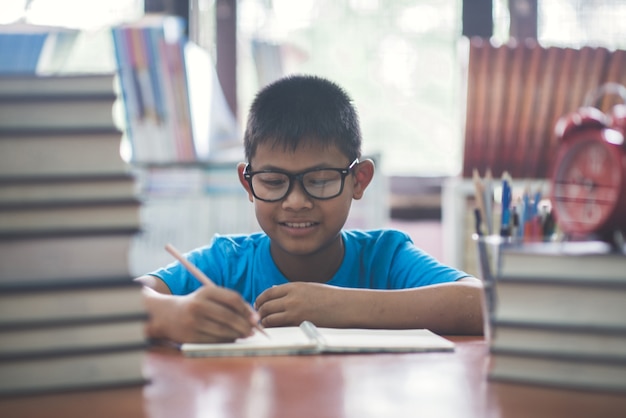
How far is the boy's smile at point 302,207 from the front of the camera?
145 cm

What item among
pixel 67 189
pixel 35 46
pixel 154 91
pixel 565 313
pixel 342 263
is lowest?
pixel 342 263

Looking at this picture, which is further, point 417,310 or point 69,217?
point 417,310

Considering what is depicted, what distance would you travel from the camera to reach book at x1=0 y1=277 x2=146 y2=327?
2.25 ft

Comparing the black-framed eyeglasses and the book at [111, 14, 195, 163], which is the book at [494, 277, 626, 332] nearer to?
the black-framed eyeglasses

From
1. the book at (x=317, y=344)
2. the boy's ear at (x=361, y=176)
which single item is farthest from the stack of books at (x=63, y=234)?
the boy's ear at (x=361, y=176)

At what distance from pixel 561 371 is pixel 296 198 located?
→ 778 millimetres

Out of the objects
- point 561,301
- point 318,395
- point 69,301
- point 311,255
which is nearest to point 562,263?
point 561,301

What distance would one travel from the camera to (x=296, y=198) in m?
1.44

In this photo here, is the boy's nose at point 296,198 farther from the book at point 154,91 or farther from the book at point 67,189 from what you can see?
the book at point 154,91

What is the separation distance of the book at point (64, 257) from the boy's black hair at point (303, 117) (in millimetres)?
784

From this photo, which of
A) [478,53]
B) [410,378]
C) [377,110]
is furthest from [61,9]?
[410,378]

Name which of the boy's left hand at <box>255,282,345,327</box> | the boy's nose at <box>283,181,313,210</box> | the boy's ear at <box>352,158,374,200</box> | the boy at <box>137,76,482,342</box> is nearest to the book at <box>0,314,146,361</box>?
the boy at <box>137,76,482,342</box>

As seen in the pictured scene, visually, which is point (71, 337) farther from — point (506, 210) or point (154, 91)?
point (154, 91)

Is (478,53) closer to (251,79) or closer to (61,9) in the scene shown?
(251,79)
